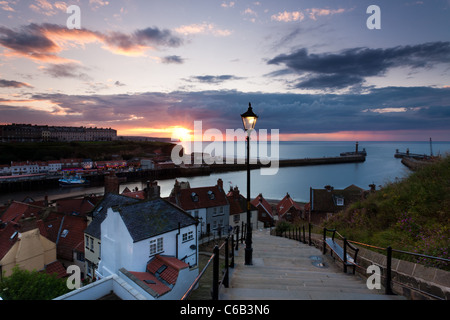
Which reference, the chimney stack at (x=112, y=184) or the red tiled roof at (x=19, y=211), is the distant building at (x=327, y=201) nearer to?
the chimney stack at (x=112, y=184)

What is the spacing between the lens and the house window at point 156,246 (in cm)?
1686

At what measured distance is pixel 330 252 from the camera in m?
8.73

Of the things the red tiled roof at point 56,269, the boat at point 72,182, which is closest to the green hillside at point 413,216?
the red tiled roof at point 56,269

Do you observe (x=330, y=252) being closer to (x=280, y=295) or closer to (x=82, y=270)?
(x=280, y=295)

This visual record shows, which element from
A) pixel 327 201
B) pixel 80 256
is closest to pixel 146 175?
pixel 80 256

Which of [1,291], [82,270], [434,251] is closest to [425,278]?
[434,251]

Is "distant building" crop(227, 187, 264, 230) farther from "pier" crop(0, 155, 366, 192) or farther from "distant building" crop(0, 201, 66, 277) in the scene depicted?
"pier" crop(0, 155, 366, 192)

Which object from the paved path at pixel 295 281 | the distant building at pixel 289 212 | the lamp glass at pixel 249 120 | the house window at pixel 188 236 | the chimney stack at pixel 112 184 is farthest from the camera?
the distant building at pixel 289 212

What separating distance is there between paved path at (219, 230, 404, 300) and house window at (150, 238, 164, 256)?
406 inches

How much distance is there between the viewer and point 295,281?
5.70 m

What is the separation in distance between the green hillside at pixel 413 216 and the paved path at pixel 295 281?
1766 millimetres

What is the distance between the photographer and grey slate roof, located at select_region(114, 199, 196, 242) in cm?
1623
